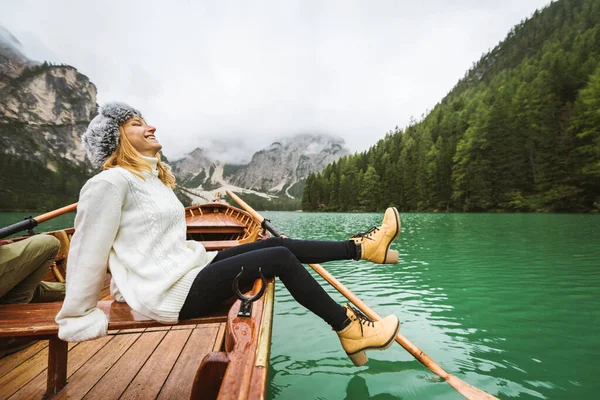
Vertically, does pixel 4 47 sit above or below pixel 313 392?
above

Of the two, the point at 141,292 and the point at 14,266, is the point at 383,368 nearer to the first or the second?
the point at 141,292

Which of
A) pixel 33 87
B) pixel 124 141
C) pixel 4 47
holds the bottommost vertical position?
pixel 124 141

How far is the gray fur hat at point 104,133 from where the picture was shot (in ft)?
7.52

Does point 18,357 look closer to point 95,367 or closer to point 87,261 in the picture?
point 95,367

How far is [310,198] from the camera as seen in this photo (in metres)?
101

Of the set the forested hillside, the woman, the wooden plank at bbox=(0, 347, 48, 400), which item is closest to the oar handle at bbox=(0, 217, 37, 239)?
the wooden plank at bbox=(0, 347, 48, 400)

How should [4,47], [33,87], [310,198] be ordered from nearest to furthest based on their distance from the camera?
1. [310,198]
2. [33,87]
3. [4,47]

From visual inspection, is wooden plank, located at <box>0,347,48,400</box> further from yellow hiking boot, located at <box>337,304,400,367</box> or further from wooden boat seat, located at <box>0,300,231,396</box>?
yellow hiking boot, located at <box>337,304,400,367</box>

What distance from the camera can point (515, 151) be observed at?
46.9m

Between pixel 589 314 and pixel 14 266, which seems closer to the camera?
pixel 14 266

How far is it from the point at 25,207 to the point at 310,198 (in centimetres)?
8948

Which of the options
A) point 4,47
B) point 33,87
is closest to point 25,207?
point 33,87

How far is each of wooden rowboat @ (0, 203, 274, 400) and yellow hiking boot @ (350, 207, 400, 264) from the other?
1009 millimetres

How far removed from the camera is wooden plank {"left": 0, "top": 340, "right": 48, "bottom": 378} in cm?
276
